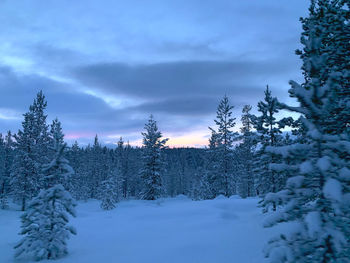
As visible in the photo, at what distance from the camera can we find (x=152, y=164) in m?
39.6

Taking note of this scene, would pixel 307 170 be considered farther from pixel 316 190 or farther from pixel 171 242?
pixel 171 242

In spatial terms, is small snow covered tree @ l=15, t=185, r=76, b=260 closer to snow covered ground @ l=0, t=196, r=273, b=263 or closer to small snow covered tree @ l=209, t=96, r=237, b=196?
snow covered ground @ l=0, t=196, r=273, b=263

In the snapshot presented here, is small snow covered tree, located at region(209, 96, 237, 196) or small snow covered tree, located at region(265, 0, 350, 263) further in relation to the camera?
small snow covered tree, located at region(209, 96, 237, 196)

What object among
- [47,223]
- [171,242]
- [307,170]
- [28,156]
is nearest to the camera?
[307,170]

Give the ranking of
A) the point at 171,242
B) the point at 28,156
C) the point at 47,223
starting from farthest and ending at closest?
the point at 28,156, the point at 171,242, the point at 47,223

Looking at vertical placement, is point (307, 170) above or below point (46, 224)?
above

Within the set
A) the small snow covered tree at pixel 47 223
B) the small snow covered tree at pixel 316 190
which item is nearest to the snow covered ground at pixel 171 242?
the small snow covered tree at pixel 47 223

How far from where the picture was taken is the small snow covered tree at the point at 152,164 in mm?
38938

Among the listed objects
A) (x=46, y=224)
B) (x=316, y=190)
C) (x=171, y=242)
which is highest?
(x=316, y=190)

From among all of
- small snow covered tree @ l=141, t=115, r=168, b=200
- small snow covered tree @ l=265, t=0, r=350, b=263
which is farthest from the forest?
small snow covered tree @ l=141, t=115, r=168, b=200

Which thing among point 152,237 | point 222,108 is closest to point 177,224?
point 152,237

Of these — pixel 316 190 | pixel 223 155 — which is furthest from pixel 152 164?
pixel 316 190

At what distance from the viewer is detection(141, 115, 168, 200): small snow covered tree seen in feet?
128

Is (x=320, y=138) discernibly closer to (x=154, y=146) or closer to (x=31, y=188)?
(x=154, y=146)
